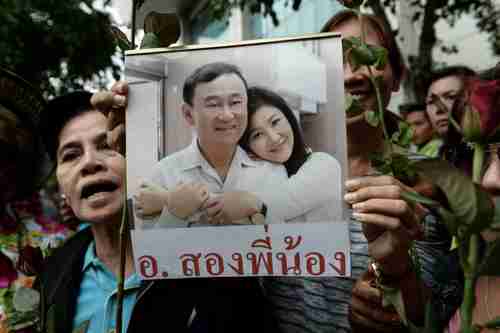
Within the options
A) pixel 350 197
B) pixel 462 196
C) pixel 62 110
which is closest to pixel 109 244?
pixel 62 110

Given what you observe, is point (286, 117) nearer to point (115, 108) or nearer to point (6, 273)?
point (115, 108)

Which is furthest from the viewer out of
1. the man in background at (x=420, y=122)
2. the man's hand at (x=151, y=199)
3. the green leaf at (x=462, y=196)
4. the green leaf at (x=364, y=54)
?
the man in background at (x=420, y=122)

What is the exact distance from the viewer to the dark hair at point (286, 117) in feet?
2.43

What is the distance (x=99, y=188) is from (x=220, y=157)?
47 cm

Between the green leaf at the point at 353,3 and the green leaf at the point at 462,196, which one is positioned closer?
the green leaf at the point at 462,196

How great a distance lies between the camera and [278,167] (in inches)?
29.5

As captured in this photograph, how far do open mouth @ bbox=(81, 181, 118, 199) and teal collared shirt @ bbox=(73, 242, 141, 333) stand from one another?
0.17 m

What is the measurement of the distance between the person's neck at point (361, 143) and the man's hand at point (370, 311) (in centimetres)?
33

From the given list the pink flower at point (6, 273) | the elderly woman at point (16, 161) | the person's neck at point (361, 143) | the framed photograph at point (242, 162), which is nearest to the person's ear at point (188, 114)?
the framed photograph at point (242, 162)

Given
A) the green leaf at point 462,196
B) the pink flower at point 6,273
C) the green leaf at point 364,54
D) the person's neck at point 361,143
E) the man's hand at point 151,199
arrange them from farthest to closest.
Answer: the pink flower at point 6,273, the person's neck at point 361,143, the man's hand at point 151,199, the green leaf at point 364,54, the green leaf at point 462,196

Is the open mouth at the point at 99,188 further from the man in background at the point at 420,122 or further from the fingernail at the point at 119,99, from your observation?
the man in background at the point at 420,122

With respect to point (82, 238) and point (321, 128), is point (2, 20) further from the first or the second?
point (321, 128)

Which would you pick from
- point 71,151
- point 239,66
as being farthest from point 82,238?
point 239,66

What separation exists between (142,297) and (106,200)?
25 cm
